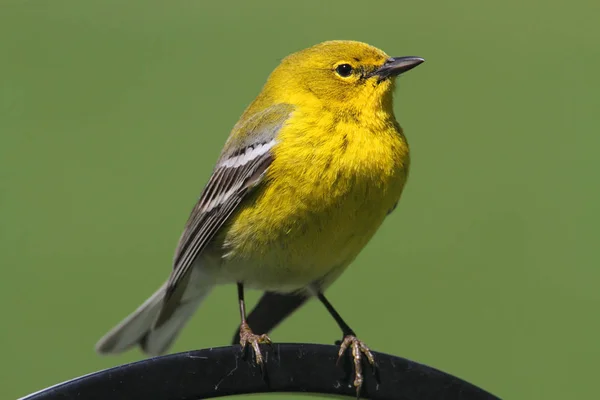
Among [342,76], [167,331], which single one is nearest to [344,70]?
[342,76]

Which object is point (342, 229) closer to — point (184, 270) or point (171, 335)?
point (184, 270)

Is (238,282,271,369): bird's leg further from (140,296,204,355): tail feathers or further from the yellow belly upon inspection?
(140,296,204,355): tail feathers

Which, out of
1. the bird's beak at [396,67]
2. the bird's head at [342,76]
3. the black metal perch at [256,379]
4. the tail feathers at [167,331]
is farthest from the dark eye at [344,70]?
the black metal perch at [256,379]

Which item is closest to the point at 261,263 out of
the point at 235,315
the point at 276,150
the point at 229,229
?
the point at 229,229

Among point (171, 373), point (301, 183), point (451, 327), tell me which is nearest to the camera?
point (171, 373)

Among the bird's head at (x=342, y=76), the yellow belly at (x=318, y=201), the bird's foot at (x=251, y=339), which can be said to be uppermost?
the bird's head at (x=342, y=76)

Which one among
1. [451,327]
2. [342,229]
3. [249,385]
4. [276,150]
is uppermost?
[276,150]

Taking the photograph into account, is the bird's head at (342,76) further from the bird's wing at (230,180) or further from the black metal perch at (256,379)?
the black metal perch at (256,379)
